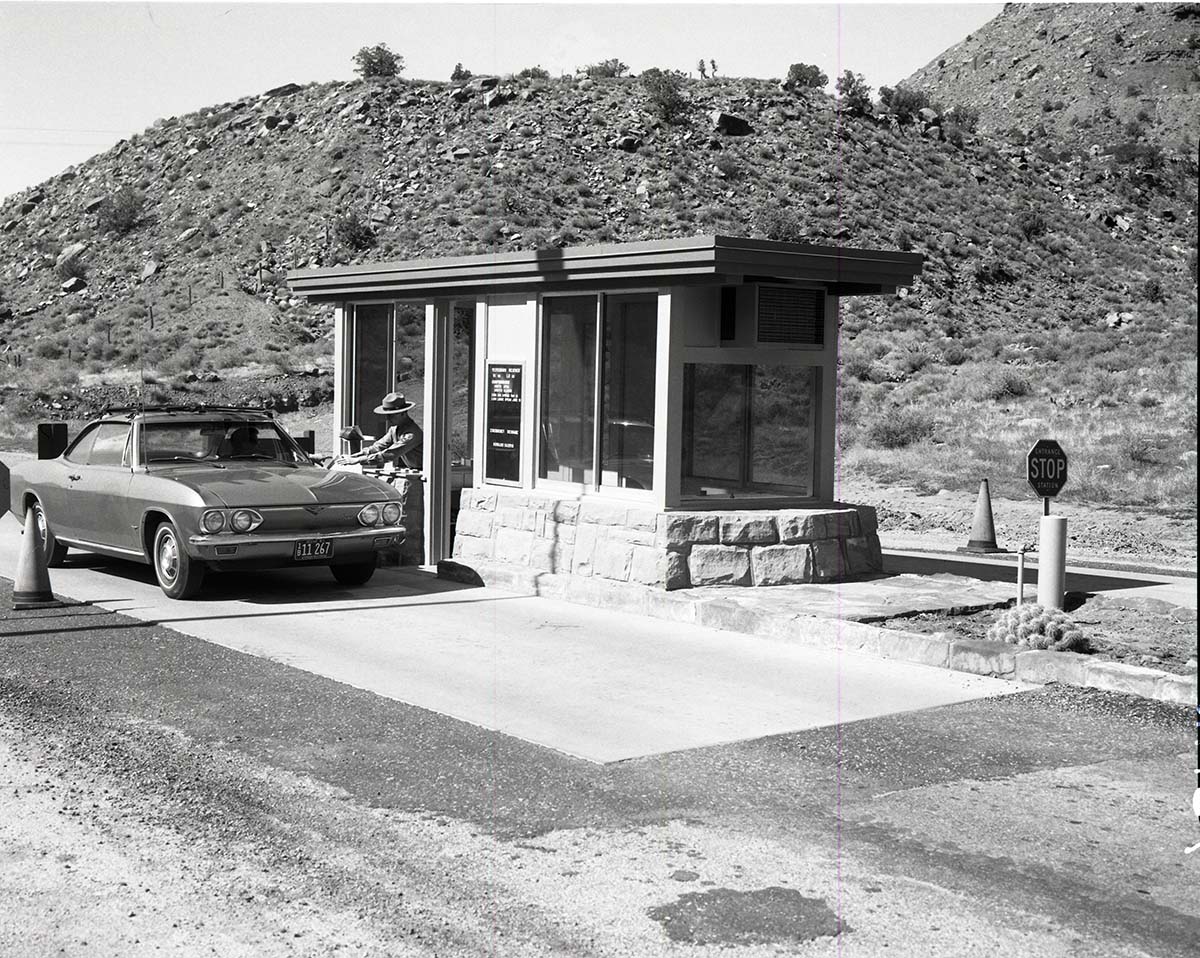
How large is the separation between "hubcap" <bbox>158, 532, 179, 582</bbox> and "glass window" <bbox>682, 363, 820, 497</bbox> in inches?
167

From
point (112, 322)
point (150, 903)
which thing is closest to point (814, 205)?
point (112, 322)

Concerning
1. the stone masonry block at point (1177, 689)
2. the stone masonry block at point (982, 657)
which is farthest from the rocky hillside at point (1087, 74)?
the stone masonry block at point (1177, 689)

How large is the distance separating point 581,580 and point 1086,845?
6.61 metres

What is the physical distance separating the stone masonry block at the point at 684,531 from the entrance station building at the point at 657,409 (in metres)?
0.02

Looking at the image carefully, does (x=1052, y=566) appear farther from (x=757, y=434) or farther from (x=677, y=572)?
(x=757, y=434)

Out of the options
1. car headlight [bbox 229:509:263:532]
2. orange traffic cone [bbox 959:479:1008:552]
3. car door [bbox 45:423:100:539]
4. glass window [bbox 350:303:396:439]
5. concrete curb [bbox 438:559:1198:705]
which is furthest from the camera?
orange traffic cone [bbox 959:479:1008:552]

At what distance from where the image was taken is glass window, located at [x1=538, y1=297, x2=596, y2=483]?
12953 mm

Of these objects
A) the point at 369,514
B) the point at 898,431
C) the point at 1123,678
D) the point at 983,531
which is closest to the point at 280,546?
the point at 369,514

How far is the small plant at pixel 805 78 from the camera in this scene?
72.9 m

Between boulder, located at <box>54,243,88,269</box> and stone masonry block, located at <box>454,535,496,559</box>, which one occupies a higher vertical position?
boulder, located at <box>54,243,88,269</box>

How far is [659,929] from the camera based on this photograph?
4.90m

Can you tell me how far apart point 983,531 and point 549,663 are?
8182 mm

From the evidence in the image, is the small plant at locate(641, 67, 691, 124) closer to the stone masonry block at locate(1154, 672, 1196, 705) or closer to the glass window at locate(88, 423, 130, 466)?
the glass window at locate(88, 423, 130, 466)

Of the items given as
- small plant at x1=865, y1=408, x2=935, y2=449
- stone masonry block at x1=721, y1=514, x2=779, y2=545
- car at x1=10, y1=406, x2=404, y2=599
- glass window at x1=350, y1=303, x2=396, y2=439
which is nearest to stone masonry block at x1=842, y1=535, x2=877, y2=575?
stone masonry block at x1=721, y1=514, x2=779, y2=545
